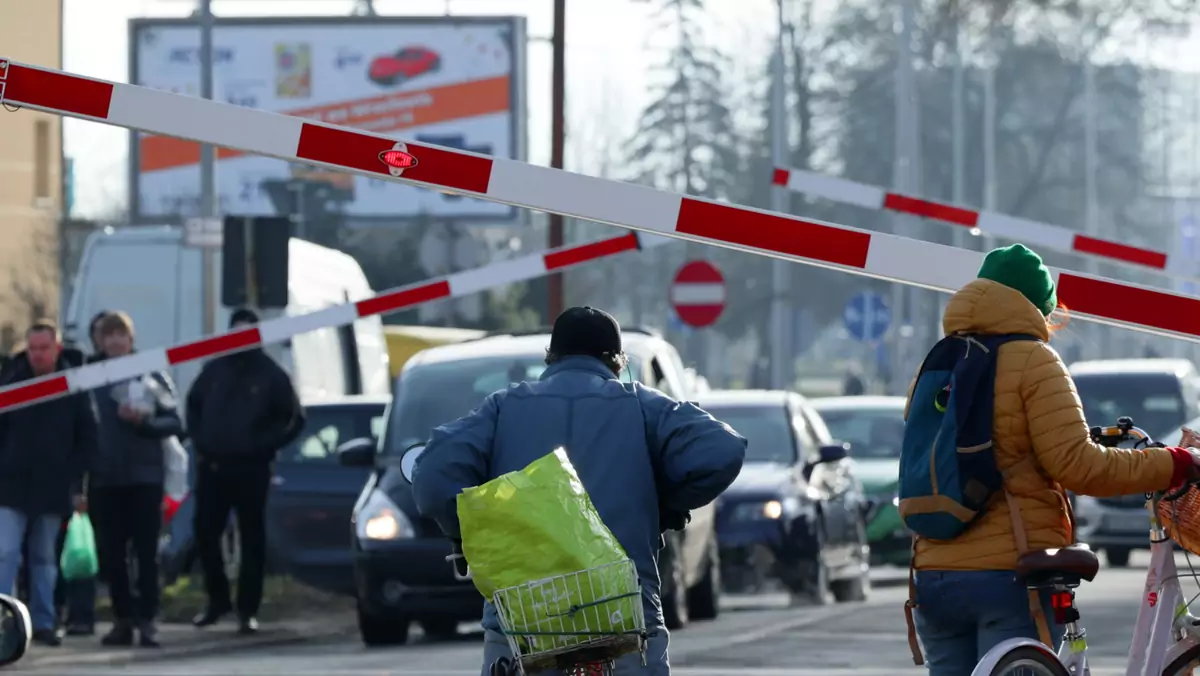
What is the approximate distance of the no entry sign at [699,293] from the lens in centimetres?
2814

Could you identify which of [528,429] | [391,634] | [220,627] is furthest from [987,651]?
[220,627]

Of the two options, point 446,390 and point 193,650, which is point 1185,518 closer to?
point 193,650

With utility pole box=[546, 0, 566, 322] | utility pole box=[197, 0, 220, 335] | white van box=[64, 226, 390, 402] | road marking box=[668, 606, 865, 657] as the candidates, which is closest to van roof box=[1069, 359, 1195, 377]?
utility pole box=[546, 0, 566, 322]

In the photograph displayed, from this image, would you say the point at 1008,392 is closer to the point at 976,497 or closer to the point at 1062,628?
the point at 976,497

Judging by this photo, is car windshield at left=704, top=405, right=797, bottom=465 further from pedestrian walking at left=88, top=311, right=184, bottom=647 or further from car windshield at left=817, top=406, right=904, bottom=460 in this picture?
car windshield at left=817, top=406, right=904, bottom=460

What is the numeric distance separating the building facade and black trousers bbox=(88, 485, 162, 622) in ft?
71.1

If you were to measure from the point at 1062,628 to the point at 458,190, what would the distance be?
2.00 meters

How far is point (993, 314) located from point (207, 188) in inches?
856

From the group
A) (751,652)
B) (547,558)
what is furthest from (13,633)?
(751,652)

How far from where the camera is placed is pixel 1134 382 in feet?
84.5

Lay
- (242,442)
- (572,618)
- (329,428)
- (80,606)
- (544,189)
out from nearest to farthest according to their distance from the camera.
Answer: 1. (572,618)
2. (544,189)
3. (242,442)
4. (80,606)
5. (329,428)

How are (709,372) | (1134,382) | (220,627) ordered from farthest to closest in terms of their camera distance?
(709,372)
(1134,382)
(220,627)

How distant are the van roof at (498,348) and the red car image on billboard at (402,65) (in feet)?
101

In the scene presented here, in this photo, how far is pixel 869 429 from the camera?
2456 centimetres
